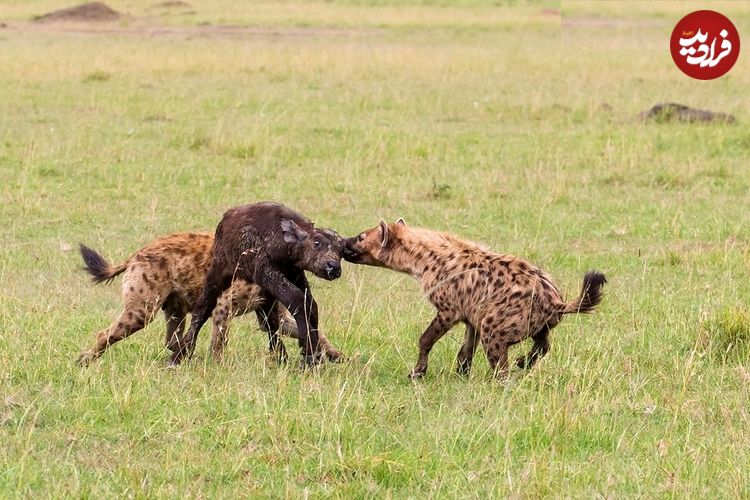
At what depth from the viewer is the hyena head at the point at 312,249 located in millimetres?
5789

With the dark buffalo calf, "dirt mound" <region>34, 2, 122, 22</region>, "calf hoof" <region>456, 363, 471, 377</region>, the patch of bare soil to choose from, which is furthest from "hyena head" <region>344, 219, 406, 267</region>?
"dirt mound" <region>34, 2, 122, 22</region>

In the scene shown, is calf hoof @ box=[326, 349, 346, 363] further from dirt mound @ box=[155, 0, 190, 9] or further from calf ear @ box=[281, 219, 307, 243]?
dirt mound @ box=[155, 0, 190, 9]

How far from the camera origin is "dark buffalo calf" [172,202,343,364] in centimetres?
576

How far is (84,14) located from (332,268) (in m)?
25.0

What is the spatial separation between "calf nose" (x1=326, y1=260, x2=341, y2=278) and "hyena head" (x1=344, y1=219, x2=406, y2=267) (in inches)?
13.5

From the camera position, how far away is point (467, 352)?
575cm

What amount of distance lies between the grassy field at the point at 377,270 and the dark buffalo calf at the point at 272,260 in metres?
0.25

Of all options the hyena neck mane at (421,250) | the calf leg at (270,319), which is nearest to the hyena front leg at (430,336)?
the hyena neck mane at (421,250)

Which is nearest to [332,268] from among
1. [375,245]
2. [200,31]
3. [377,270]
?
[375,245]

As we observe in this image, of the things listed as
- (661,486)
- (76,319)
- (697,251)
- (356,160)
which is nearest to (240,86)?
(356,160)

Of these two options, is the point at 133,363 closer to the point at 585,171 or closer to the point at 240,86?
the point at 585,171

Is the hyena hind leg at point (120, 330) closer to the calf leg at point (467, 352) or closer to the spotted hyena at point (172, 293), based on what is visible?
the spotted hyena at point (172, 293)

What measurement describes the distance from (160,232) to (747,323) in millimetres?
4543

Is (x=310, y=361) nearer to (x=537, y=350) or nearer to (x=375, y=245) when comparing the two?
(x=375, y=245)
